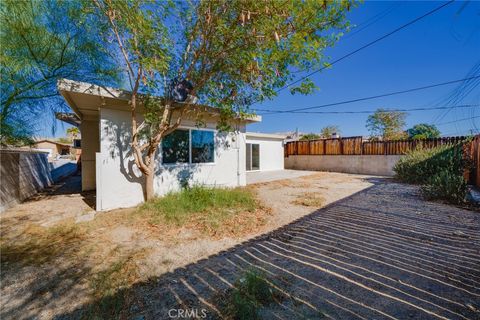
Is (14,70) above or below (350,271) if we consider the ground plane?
above

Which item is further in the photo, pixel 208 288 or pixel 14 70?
pixel 14 70

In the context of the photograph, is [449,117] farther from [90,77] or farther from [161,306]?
[90,77]

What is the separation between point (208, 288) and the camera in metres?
2.20

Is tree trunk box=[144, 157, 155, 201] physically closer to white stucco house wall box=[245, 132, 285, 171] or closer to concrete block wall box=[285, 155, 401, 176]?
white stucco house wall box=[245, 132, 285, 171]

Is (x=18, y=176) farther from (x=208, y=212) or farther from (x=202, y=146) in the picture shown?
(x=208, y=212)

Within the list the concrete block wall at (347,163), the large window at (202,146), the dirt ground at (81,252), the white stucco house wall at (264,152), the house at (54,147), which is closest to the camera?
the dirt ground at (81,252)

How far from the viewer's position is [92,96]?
474 centimetres

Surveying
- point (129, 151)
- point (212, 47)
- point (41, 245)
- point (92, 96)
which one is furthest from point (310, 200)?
point (92, 96)

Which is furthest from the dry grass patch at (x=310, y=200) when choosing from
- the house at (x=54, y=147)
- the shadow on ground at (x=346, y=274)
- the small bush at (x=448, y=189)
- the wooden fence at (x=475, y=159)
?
the house at (x=54, y=147)

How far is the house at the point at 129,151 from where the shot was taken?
500 centimetres

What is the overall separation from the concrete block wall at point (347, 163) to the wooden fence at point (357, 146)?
27 cm

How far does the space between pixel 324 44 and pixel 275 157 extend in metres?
11.0

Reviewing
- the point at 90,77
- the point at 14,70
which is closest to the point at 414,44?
the point at 90,77

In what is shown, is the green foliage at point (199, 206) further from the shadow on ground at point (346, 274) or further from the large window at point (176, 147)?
the shadow on ground at point (346, 274)
